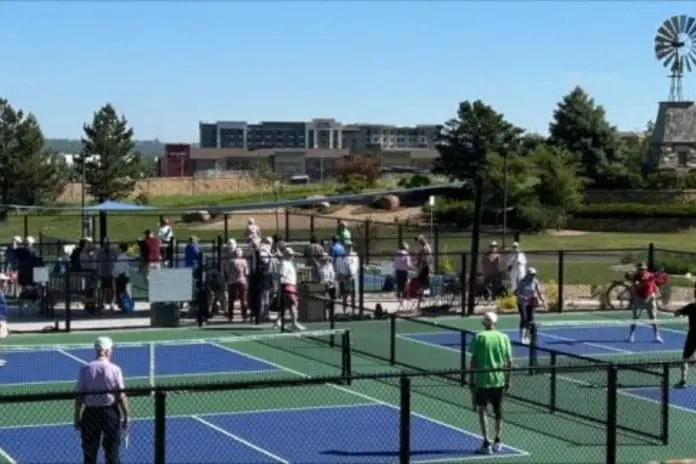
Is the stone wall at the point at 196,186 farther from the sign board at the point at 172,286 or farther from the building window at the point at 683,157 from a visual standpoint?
the sign board at the point at 172,286

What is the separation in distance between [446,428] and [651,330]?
489 inches

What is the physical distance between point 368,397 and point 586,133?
68912 mm

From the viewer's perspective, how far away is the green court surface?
16.5 m

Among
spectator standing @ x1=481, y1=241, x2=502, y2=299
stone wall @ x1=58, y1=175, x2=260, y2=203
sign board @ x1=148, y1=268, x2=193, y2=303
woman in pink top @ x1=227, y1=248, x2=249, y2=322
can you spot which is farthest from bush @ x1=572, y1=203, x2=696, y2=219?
sign board @ x1=148, y1=268, x2=193, y2=303

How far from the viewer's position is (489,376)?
15.6 meters

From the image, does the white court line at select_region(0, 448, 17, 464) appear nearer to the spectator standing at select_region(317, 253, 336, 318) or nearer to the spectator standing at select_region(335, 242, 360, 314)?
the spectator standing at select_region(317, 253, 336, 318)

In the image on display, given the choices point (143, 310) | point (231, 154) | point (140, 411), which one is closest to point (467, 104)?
point (143, 310)

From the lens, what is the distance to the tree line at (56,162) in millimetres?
71500

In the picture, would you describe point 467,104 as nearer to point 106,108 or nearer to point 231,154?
point 106,108

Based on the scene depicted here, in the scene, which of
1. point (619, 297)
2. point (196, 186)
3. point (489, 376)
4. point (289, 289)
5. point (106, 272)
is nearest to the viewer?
point (489, 376)

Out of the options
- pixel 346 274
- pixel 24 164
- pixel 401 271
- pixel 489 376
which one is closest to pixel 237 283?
pixel 346 274

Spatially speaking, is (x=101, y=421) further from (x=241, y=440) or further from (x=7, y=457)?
(x=241, y=440)

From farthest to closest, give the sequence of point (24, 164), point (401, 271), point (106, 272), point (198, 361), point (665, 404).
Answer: point (24, 164) → point (401, 271) → point (106, 272) → point (198, 361) → point (665, 404)

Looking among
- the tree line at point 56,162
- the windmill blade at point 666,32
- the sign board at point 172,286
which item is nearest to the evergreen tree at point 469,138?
the windmill blade at point 666,32
